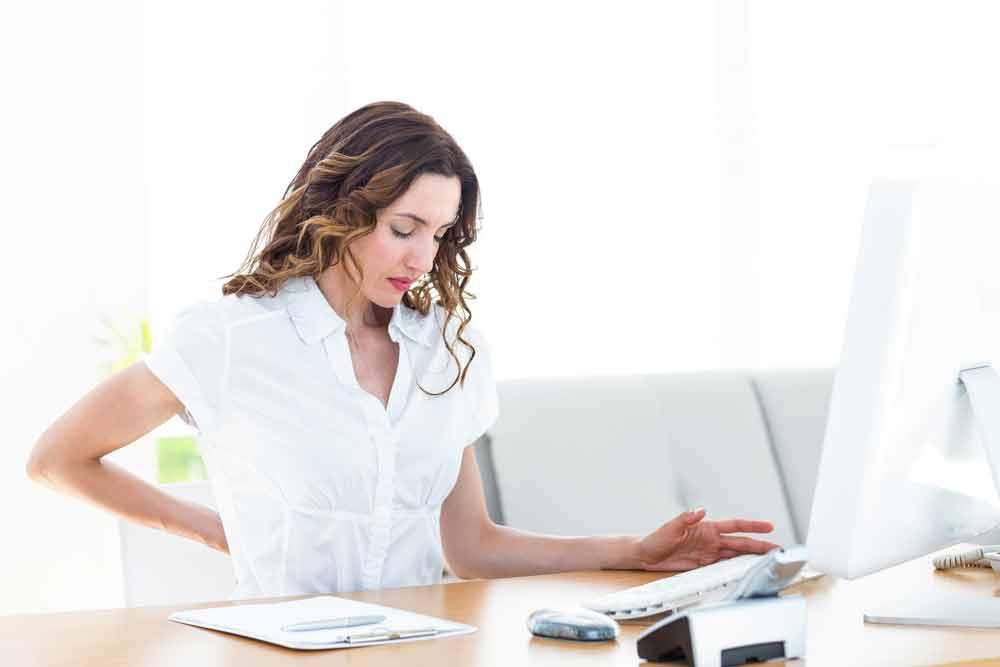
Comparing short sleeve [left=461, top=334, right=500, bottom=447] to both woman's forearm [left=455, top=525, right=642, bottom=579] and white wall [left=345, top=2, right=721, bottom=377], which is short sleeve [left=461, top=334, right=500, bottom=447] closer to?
woman's forearm [left=455, top=525, right=642, bottom=579]

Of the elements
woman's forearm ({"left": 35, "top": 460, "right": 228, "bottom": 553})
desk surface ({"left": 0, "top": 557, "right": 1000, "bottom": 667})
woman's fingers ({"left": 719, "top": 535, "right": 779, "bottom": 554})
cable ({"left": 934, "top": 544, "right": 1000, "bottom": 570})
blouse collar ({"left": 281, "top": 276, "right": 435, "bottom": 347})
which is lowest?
desk surface ({"left": 0, "top": 557, "right": 1000, "bottom": 667})

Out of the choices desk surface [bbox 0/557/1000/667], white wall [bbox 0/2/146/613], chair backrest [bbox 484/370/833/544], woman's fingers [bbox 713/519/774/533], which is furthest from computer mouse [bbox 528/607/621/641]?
white wall [bbox 0/2/146/613]

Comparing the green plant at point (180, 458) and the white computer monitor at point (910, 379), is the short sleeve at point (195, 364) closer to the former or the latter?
the white computer monitor at point (910, 379)

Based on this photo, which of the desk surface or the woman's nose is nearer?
the desk surface

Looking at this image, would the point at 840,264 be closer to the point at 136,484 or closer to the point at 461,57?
the point at 461,57

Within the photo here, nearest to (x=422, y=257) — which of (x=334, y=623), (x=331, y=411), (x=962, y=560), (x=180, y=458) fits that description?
(x=331, y=411)

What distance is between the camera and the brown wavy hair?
181 cm

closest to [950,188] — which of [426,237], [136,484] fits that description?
[426,237]

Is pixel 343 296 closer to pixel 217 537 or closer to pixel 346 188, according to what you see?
pixel 346 188

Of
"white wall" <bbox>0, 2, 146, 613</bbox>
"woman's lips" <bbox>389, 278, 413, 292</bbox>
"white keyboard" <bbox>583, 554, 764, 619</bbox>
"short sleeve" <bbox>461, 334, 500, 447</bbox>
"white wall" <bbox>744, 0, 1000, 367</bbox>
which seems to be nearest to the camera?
"white keyboard" <bbox>583, 554, 764, 619</bbox>

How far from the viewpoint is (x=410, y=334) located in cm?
193

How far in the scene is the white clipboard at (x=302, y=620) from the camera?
1169 mm

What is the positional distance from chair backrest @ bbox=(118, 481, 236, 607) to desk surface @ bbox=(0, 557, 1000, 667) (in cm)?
63

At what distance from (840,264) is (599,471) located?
8.11 feet
